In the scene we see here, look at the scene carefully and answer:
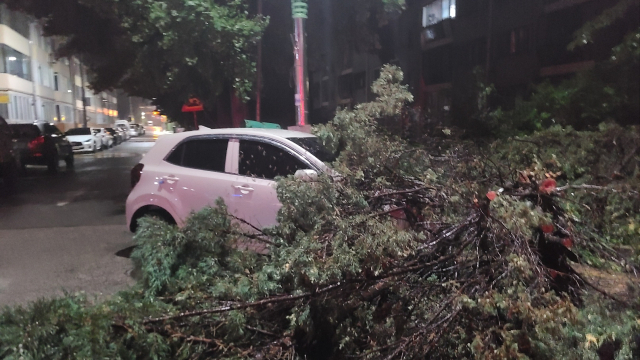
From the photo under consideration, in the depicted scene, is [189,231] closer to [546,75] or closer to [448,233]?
[448,233]

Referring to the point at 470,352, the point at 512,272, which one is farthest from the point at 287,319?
the point at 512,272

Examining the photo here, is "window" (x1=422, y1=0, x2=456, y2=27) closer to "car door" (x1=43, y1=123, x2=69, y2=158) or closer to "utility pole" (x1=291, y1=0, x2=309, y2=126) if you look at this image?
"car door" (x1=43, y1=123, x2=69, y2=158)

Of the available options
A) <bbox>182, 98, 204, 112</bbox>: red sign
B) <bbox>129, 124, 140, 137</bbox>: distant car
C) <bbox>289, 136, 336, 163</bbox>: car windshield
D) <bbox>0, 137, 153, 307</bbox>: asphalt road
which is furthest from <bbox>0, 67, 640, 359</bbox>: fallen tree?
<bbox>129, 124, 140, 137</bbox>: distant car

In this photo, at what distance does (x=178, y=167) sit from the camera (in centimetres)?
630

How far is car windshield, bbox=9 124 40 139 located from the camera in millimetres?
16844

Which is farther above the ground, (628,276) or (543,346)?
(628,276)

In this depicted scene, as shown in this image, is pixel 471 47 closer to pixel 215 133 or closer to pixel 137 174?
pixel 215 133

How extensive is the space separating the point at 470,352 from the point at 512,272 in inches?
20.0

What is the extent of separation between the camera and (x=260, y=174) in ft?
18.9

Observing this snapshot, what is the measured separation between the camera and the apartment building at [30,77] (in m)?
33.8

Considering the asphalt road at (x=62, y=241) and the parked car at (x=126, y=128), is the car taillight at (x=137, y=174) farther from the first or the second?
the parked car at (x=126, y=128)

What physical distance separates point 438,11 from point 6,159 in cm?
2129

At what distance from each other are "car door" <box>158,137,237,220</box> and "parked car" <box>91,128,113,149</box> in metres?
26.4

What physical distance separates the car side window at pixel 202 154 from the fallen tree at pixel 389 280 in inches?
77.3
